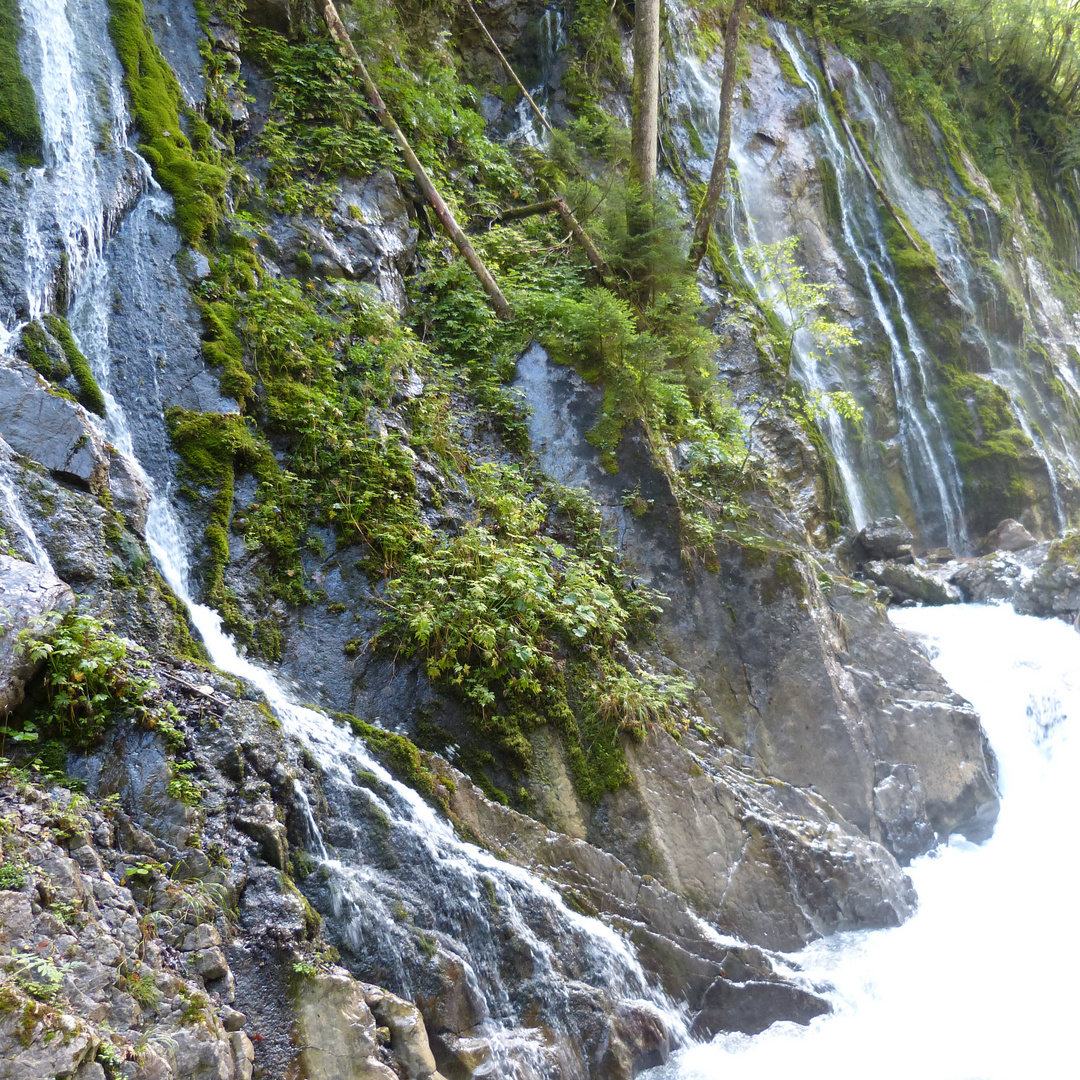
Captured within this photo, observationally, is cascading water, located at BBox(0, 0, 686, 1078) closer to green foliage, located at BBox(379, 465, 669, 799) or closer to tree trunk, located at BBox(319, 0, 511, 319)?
green foliage, located at BBox(379, 465, 669, 799)

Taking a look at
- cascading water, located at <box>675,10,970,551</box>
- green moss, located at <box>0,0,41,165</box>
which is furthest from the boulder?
cascading water, located at <box>675,10,970,551</box>

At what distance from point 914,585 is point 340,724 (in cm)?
944

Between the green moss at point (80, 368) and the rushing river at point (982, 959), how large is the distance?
543 centimetres

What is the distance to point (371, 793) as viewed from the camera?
4.46 metres

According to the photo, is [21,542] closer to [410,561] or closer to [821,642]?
[410,561]

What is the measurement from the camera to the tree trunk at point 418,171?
32.0 ft

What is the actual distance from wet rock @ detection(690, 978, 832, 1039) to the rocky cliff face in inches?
0.9

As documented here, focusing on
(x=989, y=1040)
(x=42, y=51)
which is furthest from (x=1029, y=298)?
(x=42, y=51)

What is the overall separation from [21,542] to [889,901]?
21.3 ft

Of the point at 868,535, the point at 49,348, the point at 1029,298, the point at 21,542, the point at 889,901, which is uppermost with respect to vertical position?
the point at 1029,298

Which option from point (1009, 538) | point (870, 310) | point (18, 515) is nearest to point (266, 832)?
point (18, 515)

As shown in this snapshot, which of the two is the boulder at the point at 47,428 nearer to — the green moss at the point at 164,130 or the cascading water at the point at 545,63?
the green moss at the point at 164,130

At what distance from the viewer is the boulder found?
455 centimetres

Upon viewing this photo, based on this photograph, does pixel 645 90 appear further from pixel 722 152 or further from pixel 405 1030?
pixel 405 1030
